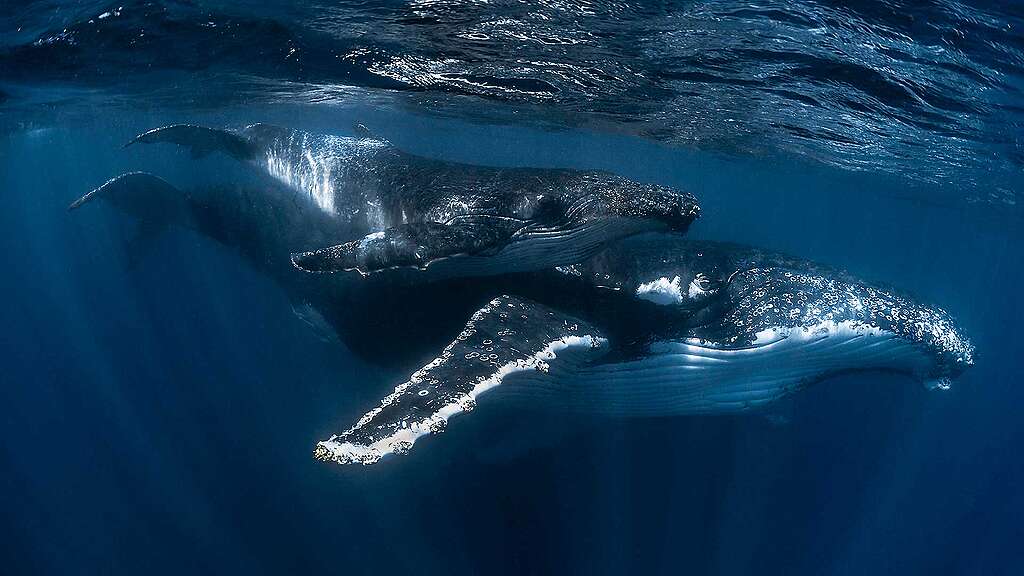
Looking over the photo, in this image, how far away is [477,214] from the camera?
6559mm

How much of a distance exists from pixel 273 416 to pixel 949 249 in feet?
231

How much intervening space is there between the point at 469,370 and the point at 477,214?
242 cm

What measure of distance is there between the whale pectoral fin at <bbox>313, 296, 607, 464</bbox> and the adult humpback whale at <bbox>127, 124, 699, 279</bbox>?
661mm

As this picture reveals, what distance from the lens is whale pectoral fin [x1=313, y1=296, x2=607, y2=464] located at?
3.90 meters

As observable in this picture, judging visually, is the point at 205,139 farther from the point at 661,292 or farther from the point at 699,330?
the point at 699,330

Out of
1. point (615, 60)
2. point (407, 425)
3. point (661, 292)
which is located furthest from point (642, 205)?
point (615, 60)

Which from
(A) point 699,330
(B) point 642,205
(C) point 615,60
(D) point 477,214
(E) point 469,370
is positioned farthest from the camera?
(C) point 615,60

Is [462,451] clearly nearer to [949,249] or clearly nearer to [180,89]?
[180,89]

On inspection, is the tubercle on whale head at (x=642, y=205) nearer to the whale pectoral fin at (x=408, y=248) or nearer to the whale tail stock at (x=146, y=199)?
the whale pectoral fin at (x=408, y=248)

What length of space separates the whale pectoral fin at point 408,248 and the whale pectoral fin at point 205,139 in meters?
5.63

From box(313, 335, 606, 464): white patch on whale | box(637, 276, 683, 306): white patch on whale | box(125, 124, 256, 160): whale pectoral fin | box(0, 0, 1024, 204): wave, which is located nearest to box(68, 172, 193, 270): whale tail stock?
box(125, 124, 256, 160): whale pectoral fin

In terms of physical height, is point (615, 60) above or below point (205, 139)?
above

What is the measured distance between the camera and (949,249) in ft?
205

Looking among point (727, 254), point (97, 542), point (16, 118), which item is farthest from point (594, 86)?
point (16, 118)
